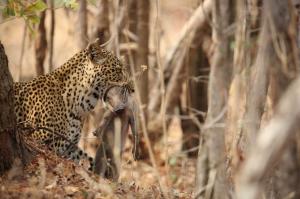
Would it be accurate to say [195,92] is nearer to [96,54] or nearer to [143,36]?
[143,36]

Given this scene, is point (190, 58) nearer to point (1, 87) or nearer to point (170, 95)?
point (170, 95)

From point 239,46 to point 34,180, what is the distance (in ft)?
7.04

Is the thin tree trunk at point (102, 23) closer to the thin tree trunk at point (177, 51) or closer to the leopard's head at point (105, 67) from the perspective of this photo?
the thin tree trunk at point (177, 51)

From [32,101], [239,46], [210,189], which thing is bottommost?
[210,189]

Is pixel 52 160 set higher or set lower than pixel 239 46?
lower

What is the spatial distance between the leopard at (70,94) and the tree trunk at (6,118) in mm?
1810

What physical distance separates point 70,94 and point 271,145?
536 centimetres

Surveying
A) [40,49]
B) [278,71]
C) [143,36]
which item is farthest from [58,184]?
[143,36]

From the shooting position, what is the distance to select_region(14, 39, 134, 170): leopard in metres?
8.84

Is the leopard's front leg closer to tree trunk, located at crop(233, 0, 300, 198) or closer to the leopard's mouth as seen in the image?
the leopard's mouth

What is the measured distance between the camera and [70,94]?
9125 millimetres

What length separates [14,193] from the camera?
21.1 feet

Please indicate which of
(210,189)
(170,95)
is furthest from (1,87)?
(170,95)

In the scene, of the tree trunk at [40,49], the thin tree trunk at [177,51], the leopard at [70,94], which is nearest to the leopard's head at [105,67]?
the leopard at [70,94]
